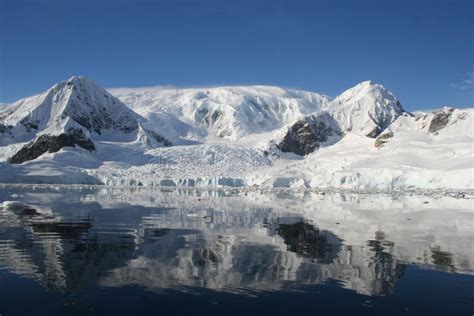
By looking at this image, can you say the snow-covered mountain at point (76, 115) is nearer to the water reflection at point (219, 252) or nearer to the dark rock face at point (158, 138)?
the dark rock face at point (158, 138)

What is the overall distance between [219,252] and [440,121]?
134m

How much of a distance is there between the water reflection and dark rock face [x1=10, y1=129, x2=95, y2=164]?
121 metres

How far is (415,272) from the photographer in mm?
15453

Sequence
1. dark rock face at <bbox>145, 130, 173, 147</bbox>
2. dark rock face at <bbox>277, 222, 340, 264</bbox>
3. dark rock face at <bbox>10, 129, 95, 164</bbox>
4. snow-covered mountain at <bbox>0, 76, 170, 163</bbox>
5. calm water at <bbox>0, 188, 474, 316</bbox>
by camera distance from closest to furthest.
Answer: calm water at <bbox>0, 188, 474, 316</bbox> → dark rock face at <bbox>277, 222, 340, 264</bbox> → dark rock face at <bbox>10, 129, 95, 164</bbox> → snow-covered mountain at <bbox>0, 76, 170, 163</bbox> → dark rock face at <bbox>145, 130, 173, 147</bbox>

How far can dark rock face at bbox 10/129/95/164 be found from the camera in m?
141

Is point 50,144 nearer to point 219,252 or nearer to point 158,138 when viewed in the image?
point 158,138

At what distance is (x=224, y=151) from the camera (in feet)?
482

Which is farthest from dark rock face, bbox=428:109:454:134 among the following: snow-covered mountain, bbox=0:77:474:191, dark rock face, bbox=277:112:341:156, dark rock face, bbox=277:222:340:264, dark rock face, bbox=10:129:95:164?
dark rock face, bbox=277:222:340:264

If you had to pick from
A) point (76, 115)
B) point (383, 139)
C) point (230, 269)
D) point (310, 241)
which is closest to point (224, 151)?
point (383, 139)

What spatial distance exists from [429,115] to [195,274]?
14539cm

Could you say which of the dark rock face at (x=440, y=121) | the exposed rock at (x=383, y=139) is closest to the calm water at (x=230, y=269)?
the exposed rock at (x=383, y=139)

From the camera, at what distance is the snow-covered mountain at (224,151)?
10181 cm

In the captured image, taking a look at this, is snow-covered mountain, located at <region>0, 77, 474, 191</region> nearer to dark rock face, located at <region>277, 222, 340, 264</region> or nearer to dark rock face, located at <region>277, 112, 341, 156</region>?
dark rock face, located at <region>277, 112, 341, 156</region>

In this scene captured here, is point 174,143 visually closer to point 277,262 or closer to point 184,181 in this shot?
point 184,181
